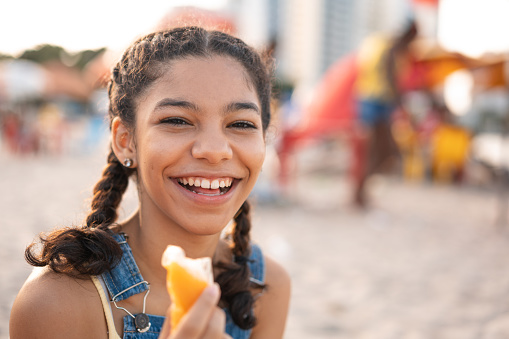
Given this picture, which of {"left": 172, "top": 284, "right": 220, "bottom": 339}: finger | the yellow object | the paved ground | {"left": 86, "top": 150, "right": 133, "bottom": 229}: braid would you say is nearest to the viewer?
{"left": 172, "top": 284, "right": 220, "bottom": 339}: finger

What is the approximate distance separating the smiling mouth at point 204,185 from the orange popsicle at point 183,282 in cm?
41

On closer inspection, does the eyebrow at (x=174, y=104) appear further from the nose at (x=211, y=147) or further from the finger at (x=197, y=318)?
the finger at (x=197, y=318)

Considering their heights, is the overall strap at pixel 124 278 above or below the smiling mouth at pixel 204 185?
below

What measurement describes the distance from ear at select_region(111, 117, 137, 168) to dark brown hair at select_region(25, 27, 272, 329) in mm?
31

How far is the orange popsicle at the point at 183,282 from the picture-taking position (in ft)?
3.18

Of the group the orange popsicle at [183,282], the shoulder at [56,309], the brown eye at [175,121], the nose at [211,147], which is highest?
the brown eye at [175,121]

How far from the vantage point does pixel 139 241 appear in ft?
5.25

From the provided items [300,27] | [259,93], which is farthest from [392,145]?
[300,27]

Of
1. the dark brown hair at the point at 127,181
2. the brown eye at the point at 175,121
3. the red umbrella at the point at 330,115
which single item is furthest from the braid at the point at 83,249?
the red umbrella at the point at 330,115

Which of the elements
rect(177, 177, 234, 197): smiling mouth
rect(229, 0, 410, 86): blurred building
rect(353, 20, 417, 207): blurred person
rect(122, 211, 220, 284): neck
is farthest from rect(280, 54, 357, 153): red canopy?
rect(229, 0, 410, 86): blurred building

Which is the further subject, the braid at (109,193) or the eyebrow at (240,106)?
the braid at (109,193)

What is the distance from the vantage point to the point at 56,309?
1272 millimetres

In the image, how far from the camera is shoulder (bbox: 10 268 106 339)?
4.11ft

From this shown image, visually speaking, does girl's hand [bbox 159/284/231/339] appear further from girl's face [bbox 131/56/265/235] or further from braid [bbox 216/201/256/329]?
braid [bbox 216/201/256/329]
